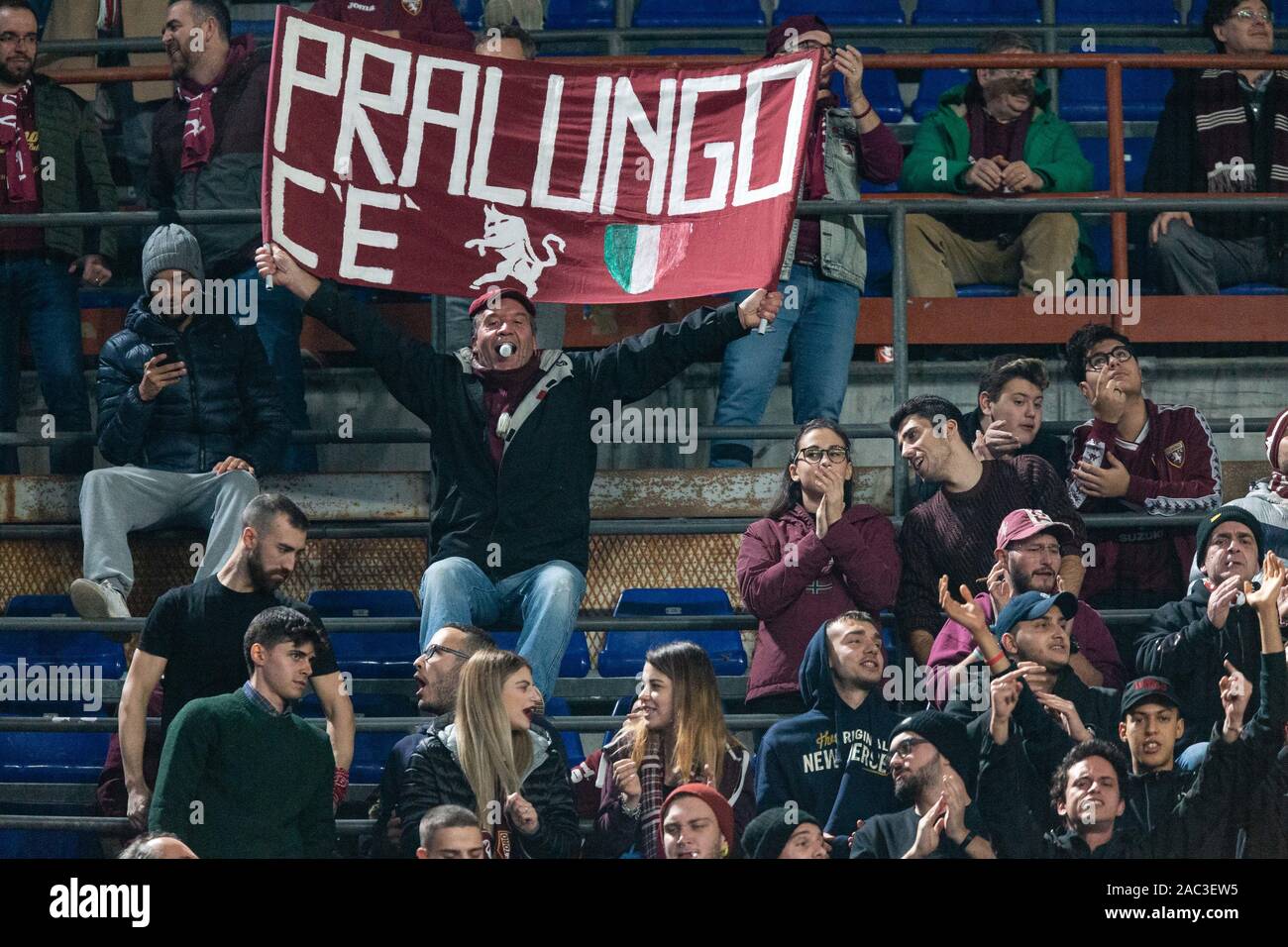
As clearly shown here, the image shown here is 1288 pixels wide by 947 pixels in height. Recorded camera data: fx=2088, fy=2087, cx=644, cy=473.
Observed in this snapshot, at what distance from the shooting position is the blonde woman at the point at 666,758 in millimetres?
5969

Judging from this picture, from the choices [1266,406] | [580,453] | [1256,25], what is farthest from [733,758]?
[1256,25]

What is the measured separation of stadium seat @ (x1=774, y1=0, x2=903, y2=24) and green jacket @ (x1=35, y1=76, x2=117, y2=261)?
3371 mm

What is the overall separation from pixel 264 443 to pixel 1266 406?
380 centimetres

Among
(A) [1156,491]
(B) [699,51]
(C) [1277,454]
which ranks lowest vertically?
(A) [1156,491]

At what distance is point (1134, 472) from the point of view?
6898mm

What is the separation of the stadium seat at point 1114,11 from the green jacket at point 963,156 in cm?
189

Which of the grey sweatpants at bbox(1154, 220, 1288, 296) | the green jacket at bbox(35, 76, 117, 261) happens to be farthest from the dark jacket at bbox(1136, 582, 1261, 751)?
the green jacket at bbox(35, 76, 117, 261)

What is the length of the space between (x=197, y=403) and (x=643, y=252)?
1.57 metres

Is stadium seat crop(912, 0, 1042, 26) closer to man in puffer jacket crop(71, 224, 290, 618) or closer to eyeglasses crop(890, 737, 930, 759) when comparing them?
man in puffer jacket crop(71, 224, 290, 618)

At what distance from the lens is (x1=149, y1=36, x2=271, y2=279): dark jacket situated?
7.60 meters

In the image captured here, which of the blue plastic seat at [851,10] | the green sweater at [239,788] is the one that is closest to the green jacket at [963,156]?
the blue plastic seat at [851,10]

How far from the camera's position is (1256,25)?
8.07m

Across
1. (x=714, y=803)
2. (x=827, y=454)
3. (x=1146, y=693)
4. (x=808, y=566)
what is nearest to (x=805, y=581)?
(x=808, y=566)

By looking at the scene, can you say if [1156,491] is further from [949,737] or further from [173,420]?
[173,420]
